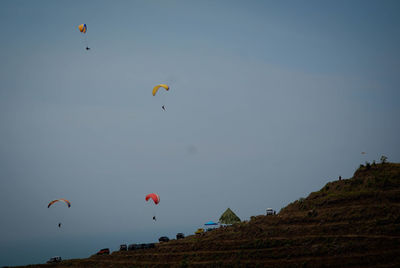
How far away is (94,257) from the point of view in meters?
61.5

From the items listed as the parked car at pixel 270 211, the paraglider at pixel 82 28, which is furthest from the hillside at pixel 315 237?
the paraglider at pixel 82 28

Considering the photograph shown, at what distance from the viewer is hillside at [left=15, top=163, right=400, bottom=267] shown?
139ft

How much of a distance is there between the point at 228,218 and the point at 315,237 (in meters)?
21.4

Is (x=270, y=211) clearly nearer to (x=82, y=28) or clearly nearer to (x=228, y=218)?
(x=228, y=218)

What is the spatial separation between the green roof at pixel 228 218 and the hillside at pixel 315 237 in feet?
18.1

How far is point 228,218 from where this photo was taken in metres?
65.4

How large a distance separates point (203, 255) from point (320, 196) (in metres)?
23.0

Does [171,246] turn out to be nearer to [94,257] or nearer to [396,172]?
[94,257]

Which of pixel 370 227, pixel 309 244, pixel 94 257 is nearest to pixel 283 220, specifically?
pixel 309 244

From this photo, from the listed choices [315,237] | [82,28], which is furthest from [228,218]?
[82,28]

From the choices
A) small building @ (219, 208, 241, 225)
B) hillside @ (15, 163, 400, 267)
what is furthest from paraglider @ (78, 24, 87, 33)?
small building @ (219, 208, 241, 225)

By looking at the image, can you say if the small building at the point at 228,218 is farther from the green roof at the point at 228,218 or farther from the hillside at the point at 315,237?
the hillside at the point at 315,237

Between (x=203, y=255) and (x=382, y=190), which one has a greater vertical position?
(x=382, y=190)

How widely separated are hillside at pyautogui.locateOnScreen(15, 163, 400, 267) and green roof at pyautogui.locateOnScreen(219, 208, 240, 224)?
5.52m
